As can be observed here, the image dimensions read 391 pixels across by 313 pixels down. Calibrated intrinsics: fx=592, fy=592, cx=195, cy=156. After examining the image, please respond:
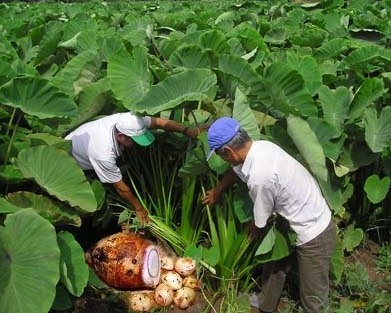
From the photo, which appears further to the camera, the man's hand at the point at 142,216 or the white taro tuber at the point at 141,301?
the man's hand at the point at 142,216

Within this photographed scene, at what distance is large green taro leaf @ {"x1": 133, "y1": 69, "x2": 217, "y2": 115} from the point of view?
3213mm

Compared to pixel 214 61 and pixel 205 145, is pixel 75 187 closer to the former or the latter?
pixel 205 145

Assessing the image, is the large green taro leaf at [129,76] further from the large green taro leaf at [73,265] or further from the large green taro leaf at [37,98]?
the large green taro leaf at [73,265]

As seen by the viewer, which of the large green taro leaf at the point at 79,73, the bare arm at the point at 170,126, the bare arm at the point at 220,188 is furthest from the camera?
the large green taro leaf at the point at 79,73

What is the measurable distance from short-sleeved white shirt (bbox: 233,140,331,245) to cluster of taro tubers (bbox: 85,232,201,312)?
68 cm

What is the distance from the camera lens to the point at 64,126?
371 centimetres

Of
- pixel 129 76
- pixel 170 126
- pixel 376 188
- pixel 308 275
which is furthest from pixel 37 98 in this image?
pixel 376 188

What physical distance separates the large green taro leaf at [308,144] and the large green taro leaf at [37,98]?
116 centimetres

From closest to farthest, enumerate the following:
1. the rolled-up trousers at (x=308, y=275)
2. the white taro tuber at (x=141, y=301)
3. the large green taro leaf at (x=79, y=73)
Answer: the rolled-up trousers at (x=308, y=275)
the white taro tuber at (x=141, y=301)
the large green taro leaf at (x=79, y=73)

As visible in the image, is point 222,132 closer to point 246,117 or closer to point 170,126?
point 246,117

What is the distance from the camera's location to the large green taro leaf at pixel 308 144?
303 centimetres

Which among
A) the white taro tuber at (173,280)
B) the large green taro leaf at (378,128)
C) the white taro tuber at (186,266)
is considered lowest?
the white taro tuber at (173,280)

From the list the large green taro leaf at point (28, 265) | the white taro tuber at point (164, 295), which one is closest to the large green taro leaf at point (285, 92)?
the white taro tuber at point (164, 295)

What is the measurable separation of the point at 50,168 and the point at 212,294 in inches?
50.0
